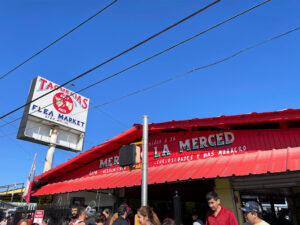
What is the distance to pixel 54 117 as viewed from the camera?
25.7 metres

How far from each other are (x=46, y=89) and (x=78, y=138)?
6912 mm

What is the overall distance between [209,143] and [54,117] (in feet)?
68.0

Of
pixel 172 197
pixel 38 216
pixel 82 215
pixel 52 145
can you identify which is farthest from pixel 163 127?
pixel 52 145

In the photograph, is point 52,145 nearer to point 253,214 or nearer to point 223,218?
point 223,218

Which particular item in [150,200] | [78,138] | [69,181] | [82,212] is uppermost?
[78,138]

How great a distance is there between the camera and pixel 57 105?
26.4 metres

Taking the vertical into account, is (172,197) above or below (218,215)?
above

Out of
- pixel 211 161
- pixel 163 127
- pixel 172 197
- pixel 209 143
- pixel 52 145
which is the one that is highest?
pixel 52 145

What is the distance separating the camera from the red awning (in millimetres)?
6473

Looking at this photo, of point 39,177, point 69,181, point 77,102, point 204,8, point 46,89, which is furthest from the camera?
point 77,102

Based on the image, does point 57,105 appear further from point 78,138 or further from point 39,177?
point 39,177

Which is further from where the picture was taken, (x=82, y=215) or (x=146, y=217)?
(x=82, y=215)

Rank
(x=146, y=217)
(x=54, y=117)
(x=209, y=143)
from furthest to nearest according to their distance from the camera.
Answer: (x=54, y=117) < (x=209, y=143) < (x=146, y=217)

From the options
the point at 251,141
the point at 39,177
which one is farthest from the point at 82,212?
the point at 39,177
